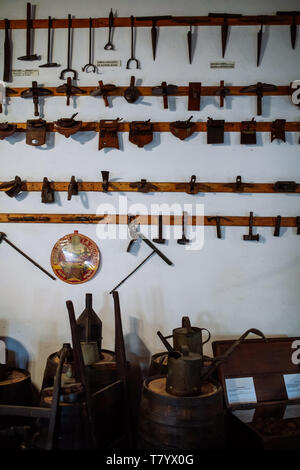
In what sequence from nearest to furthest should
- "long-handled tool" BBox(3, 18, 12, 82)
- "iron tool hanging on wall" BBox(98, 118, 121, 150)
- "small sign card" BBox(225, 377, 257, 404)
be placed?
1. "small sign card" BBox(225, 377, 257, 404)
2. "iron tool hanging on wall" BBox(98, 118, 121, 150)
3. "long-handled tool" BBox(3, 18, 12, 82)

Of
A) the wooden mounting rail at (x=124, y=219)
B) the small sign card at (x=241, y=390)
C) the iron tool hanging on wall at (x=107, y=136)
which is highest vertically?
the iron tool hanging on wall at (x=107, y=136)

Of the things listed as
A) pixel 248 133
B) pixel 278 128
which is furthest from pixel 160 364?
pixel 278 128

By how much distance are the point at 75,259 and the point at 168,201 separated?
3.20 feet

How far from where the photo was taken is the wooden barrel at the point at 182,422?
8.09 ft

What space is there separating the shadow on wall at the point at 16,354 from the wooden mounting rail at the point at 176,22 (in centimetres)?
287

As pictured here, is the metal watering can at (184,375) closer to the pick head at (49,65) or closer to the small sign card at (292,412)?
the small sign card at (292,412)

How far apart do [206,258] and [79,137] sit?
1.58m

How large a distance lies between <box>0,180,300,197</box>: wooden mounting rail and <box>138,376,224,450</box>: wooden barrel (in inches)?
70.4

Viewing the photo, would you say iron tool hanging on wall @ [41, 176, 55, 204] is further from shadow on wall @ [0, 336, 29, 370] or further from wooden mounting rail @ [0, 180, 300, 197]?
shadow on wall @ [0, 336, 29, 370]

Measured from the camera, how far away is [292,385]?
132 inches

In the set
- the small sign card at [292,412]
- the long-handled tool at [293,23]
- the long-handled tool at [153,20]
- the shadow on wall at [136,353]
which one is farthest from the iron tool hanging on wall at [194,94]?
the small sign card at [292,412]

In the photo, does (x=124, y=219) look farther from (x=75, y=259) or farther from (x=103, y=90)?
(x=103, y=90)

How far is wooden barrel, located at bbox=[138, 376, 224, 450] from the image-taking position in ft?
8.09

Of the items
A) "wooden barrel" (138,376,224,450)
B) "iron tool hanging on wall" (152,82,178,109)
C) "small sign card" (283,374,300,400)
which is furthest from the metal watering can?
"iron tool hanging on wall" (152,82,178,109)
